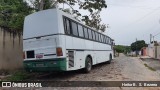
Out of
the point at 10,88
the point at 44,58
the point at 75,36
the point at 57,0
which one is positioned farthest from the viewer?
the point at 57,0

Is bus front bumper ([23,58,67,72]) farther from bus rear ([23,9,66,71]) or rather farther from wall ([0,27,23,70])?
wall ([0,27,23,70])

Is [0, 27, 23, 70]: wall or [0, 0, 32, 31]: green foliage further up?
[0, 0, 32, 31]: green foliage

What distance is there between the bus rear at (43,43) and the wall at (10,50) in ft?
8.38

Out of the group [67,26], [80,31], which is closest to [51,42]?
[67,26]

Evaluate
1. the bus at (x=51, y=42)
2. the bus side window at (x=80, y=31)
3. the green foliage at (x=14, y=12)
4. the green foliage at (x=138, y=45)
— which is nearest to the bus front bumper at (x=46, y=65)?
the bus at (x=51, y=42)

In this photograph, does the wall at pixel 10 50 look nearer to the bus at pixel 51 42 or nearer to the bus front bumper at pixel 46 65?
the bus at pixel 51 42

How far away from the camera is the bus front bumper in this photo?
1171 centimetres

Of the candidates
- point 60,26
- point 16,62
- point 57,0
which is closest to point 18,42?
point 16,62

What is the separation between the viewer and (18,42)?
16.4m

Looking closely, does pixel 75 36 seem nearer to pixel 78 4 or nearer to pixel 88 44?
pixel 88 44

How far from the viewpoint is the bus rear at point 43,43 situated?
38.7 ft

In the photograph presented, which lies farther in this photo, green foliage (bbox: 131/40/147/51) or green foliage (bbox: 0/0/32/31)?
green foliage (bbox: 131/40/147/51)

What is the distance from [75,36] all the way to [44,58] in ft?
7.40

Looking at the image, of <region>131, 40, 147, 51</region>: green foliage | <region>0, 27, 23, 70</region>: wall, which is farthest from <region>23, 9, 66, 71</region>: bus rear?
<region>131, 40, 147, 51</region>: green foliage
